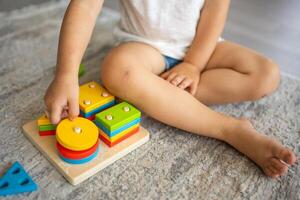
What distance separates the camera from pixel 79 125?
23.3 inches

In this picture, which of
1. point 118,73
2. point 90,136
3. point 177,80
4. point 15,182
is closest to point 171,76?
point 177,80

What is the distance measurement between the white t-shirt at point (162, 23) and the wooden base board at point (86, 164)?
235mm

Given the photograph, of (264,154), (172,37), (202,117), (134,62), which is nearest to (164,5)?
(172,37)

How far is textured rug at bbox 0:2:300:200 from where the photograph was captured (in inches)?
22.0

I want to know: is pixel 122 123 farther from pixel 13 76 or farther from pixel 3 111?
pixel 13 76

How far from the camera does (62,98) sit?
56cm

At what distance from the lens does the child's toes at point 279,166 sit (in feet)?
1.91

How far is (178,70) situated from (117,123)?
0.22 metres

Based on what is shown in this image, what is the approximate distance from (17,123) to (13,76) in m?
0.21

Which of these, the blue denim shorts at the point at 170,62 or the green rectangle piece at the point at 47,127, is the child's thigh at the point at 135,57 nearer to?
the blue denim shorts at the point at 170,62

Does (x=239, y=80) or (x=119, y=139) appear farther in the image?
(x=239, y=80)

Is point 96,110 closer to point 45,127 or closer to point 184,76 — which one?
point 45,127

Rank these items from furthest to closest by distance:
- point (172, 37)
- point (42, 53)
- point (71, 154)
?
point (42, 53)
point (172, 37)
point (71, 154)

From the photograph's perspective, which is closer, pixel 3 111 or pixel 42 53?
pixel 3 111
